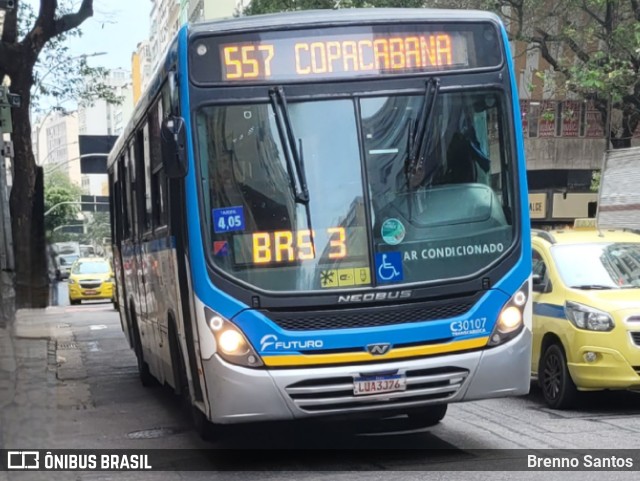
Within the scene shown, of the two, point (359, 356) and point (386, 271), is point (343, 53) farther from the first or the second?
point (359, 356)

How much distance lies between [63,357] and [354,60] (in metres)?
11.2

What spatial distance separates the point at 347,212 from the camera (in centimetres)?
682

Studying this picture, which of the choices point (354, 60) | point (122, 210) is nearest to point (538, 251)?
point (354, 60)

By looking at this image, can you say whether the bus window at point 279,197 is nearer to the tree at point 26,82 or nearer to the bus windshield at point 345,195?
the bus windshield at point 345,195

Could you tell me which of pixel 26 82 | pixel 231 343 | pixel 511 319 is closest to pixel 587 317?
pixel 511 319

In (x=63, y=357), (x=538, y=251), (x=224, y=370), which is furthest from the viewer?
Answer: (x=63, y=357)

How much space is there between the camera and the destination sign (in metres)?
6.98

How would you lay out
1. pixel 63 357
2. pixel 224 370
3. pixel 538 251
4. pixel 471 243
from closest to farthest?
pixel 224 370 → pixel 471 243 → pixel 538 251 → pixel 63 357

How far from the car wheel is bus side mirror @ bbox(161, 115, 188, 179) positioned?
14.8 feet

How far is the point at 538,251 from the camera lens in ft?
34.3

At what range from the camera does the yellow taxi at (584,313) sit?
887cm

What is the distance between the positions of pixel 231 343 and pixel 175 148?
4.62 feet

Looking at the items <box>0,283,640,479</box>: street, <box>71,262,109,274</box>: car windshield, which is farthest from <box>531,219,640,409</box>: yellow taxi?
<box>71,262,109,274</box>: car windshield

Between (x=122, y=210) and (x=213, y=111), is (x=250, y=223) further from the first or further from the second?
(x=122, y=210)
